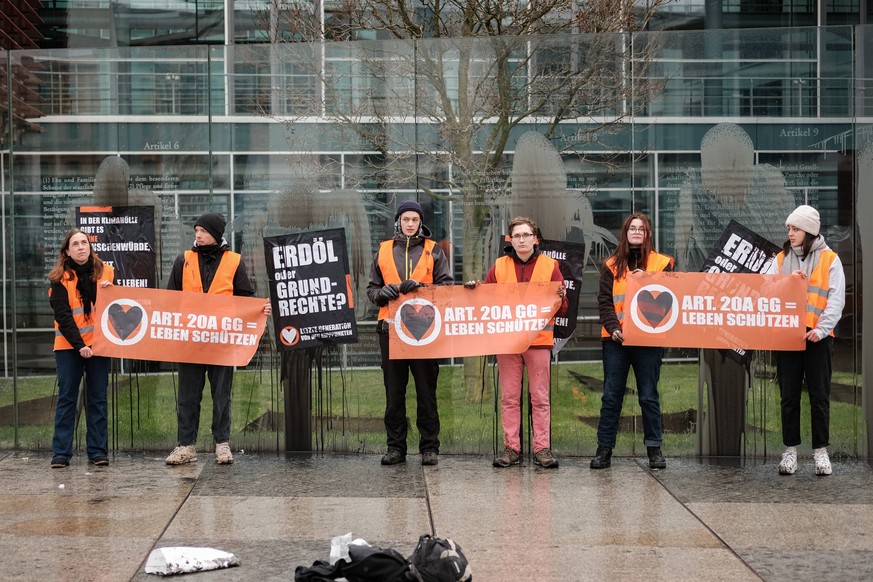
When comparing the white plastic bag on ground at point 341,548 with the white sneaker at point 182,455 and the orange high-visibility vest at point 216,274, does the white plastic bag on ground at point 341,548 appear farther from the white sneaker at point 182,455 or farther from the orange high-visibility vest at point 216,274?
the orange high-visibility vest at point 216,274

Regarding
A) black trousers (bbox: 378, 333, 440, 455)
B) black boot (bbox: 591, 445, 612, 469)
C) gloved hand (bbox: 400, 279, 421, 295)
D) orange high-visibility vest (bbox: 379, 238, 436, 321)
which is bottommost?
black boot (bbox: 591, 445, 612, 469)

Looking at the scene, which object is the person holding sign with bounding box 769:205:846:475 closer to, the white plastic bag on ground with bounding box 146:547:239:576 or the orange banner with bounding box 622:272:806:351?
the orange banner with bounding box 622:272:806:351

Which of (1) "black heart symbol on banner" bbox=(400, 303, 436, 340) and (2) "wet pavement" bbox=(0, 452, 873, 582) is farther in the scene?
(1) "black heart symbol on banner" bbox=(400, 303, 436, 340)

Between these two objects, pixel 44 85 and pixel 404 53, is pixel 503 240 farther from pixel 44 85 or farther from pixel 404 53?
pixel 44 85

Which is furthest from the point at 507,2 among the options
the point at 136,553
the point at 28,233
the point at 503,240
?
the point at 136,553

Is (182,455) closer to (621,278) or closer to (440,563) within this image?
(621,278)

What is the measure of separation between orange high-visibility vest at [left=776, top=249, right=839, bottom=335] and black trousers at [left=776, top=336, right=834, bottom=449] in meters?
0.20

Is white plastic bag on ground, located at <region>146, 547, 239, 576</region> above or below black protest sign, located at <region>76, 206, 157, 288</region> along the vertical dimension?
below

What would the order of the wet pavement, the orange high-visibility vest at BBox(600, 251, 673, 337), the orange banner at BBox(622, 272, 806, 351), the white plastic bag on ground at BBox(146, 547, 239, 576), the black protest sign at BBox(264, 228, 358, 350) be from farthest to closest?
the black protest sign at BBox(264, 228, 358, 350) < the orange high-visibility vest at BBox(600, 251, 673, 337) < the orange banner at BBox(622, 272, 806, 351) < the wet pavement < the white plastic bag on ground at BBox(146, 547, 239, 576)

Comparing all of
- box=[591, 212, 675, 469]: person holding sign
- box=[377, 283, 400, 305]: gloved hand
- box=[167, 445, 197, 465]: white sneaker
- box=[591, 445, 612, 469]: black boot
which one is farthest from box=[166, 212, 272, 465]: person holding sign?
box=[591, 445, 612, 469]: black boot

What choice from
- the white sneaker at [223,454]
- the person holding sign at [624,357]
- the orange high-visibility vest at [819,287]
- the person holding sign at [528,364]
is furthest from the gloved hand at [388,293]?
the orange high-visibility vest at [819,287]

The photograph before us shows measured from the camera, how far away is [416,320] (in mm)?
8867

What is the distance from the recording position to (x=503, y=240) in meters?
9.30

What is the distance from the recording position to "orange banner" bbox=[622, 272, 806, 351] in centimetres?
871
